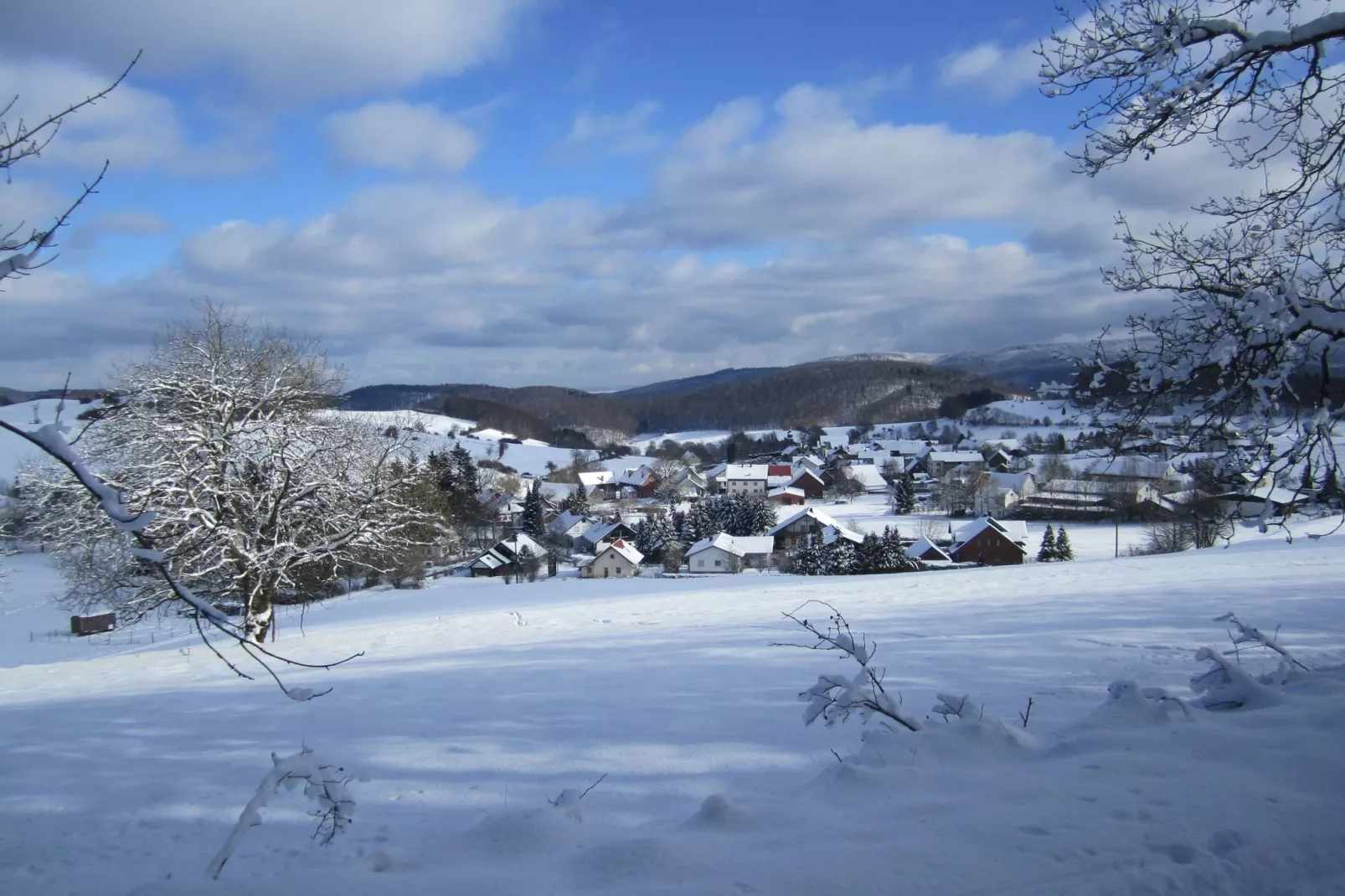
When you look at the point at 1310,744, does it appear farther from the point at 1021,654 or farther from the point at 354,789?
the point at 354,789

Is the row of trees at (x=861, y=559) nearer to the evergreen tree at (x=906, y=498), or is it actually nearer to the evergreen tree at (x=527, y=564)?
the evergreen tree at (x=527, y=564)

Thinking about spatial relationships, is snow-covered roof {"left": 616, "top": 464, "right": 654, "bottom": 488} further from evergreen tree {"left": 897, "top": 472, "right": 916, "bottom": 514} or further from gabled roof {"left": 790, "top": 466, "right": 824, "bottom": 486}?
evergreen tree {"left": 897, "top": 472, "right": 916, "bottom": 514}

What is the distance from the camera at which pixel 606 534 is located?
49344mm

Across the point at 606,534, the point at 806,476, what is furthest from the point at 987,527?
the point at 806,476

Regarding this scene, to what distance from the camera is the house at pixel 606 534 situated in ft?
159

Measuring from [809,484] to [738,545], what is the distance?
110 feet

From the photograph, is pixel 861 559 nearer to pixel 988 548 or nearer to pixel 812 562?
pixel 812 562

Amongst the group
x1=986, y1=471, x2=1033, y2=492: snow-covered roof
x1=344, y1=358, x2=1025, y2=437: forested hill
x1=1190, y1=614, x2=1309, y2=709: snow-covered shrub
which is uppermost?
x1=344, y1=358, x2=1025, y2=437: forested hill

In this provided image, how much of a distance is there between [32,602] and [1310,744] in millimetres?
32703

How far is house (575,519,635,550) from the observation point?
1908 inches

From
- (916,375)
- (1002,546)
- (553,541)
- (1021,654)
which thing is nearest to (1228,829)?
(1021,654)

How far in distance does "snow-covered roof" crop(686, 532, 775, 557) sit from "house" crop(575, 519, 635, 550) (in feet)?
24.2

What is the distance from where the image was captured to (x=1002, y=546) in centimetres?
3584

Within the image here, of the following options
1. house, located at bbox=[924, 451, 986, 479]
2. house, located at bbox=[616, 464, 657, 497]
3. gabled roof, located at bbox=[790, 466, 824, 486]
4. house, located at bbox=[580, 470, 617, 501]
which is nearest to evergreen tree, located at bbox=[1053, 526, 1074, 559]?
house, located at bbox=[924, 451, 986, 479]
